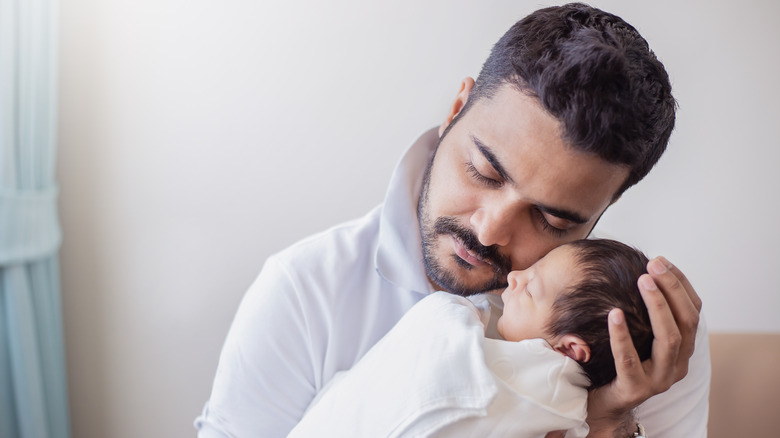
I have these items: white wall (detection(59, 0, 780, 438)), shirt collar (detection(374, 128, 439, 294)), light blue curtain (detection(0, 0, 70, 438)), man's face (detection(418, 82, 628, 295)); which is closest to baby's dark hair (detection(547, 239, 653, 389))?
man's face (detection(418, 82, 628, 295))

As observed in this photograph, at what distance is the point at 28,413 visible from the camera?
5.68 ft

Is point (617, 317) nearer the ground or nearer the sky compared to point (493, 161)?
nearer the ground

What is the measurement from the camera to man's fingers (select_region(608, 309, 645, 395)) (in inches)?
40.3

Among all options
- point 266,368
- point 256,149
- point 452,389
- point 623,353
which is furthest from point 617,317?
point 256,149

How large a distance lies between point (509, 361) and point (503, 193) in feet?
1.01

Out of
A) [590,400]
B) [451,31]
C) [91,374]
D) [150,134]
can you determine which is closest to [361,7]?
[451,31]

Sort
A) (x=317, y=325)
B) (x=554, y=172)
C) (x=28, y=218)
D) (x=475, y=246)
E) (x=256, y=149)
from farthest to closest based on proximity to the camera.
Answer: (x=256, y=149) → (x=28, y=218) → (x=317, y=325) → (x=475, y=246) → (x=554, y=172)

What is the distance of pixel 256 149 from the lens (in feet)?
6.42

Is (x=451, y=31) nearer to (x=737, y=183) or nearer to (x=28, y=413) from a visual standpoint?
(x=737, y=183)

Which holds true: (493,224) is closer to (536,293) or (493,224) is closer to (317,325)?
(536,293)

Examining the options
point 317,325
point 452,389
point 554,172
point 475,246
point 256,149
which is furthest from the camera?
point 256,149

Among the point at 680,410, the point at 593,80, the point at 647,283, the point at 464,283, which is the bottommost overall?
the point at 680,410

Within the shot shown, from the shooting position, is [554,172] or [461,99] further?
[461,99]

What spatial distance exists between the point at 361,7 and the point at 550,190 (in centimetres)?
108
